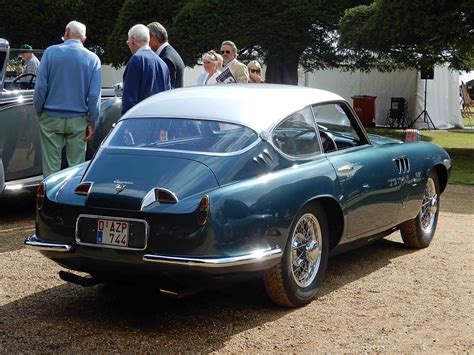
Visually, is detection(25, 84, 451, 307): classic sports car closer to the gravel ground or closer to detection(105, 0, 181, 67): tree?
the gravel ground

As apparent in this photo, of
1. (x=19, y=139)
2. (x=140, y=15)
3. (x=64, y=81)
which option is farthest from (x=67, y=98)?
(x=140, y=15)

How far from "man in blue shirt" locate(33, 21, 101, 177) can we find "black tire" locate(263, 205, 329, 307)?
3267 mm

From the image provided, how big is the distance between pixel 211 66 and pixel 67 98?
7.18ft

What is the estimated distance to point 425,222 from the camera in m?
7.42

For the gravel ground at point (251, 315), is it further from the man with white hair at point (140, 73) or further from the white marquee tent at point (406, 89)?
the white marquee tent at point (406, 89)

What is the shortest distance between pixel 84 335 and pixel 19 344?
0.38 m

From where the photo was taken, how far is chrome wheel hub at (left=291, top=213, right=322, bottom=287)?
17.5 ft

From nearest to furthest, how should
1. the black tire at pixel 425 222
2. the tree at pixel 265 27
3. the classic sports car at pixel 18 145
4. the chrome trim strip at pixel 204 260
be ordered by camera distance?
the chrome trim strip at pixel 204 260
the black tire at pixel 425 222
the classic sports car at pixel 18 145
the tree at pixel 265 27

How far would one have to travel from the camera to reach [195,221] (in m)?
4.63

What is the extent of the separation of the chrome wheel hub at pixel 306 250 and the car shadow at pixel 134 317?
10.5 inches

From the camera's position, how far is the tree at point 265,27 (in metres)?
20.2

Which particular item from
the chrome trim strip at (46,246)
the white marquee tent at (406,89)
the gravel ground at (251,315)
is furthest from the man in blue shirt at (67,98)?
the white marquee tent at (406,89)

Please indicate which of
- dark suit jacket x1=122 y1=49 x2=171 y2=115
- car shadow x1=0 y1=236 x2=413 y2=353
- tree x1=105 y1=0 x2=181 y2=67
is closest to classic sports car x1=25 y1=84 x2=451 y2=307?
car shadow x1=0 y1=236 x2=413 y2=353

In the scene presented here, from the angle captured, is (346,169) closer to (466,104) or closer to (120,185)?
(120,185)
